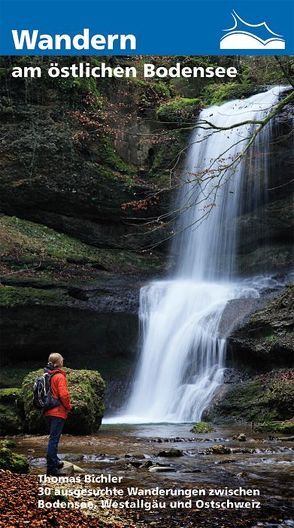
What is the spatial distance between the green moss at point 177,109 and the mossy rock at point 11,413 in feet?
44.1

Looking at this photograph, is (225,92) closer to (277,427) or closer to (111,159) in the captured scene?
(111,159)

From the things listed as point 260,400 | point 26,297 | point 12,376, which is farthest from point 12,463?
point 12,376

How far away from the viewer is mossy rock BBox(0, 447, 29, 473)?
545cm

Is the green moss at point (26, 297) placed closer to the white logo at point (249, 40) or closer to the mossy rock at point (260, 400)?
the mossy rock at point (260, 400)

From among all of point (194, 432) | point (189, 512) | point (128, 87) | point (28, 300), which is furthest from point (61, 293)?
point (189, 512)

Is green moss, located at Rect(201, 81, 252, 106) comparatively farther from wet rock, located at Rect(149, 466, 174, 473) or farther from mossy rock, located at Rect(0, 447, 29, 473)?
mossy rock, located at Rect(0, 447, 29, 473)

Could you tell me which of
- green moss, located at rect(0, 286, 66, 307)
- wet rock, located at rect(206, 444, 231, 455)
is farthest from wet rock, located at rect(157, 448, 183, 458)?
green moss, located at rect(0, 286, 66, 307)

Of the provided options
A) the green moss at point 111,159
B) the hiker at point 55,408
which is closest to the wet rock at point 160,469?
the hiker at point 55,408

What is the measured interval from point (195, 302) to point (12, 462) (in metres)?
12.0

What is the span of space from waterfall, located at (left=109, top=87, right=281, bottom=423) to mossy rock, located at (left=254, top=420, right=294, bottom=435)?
2.53 metres

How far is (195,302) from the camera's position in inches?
674

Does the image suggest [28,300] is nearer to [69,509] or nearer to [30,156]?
[30,156]

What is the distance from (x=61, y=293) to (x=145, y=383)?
381 cm

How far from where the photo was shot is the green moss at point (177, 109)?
2077 cm
